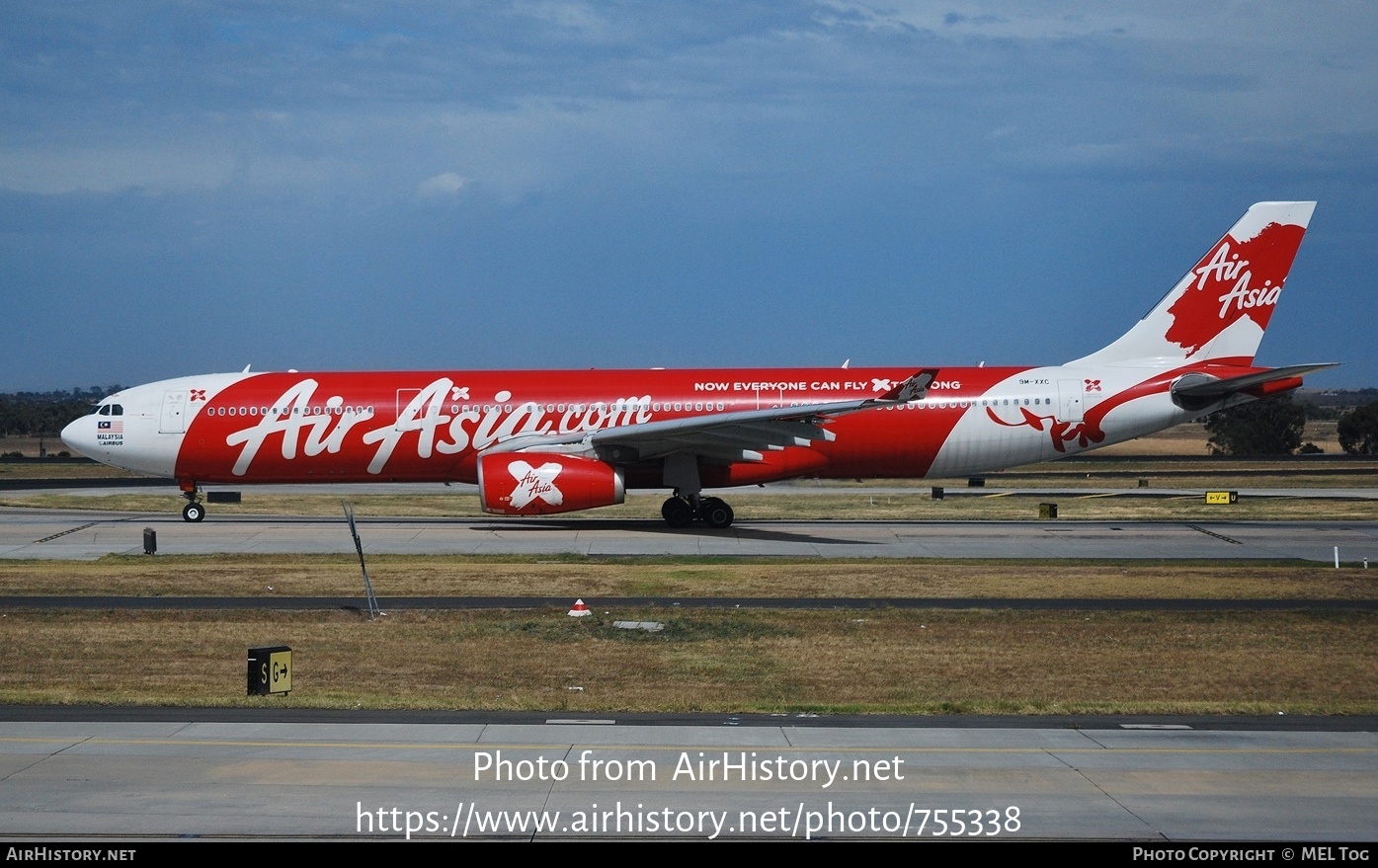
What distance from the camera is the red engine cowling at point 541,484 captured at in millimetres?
31312

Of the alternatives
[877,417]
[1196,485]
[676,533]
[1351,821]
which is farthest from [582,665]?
[1196,485]

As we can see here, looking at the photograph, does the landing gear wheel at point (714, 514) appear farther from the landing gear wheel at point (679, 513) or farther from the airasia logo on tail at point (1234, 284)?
the airasia logo on tail at point (1234, 284)

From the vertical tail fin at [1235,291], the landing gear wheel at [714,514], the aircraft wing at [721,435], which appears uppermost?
the vertical tail fin at [1235,291]

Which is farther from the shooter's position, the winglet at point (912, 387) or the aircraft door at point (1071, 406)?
the aircraft door at point (1071, 406)

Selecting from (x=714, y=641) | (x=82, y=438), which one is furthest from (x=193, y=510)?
(x=714, y=641)

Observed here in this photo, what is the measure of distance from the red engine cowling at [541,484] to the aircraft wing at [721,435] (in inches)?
42.6

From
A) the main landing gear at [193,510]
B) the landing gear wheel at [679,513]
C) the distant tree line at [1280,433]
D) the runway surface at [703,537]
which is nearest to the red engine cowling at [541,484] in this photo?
the runway surface at [703,537]

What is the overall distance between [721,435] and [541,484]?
4596 mm

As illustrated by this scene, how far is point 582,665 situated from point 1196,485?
4145cm

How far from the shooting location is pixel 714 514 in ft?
114

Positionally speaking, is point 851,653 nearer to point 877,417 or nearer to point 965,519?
point 877,417

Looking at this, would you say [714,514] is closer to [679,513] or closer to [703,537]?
[679,513]

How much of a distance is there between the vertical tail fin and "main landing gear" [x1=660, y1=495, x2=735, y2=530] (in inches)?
488
